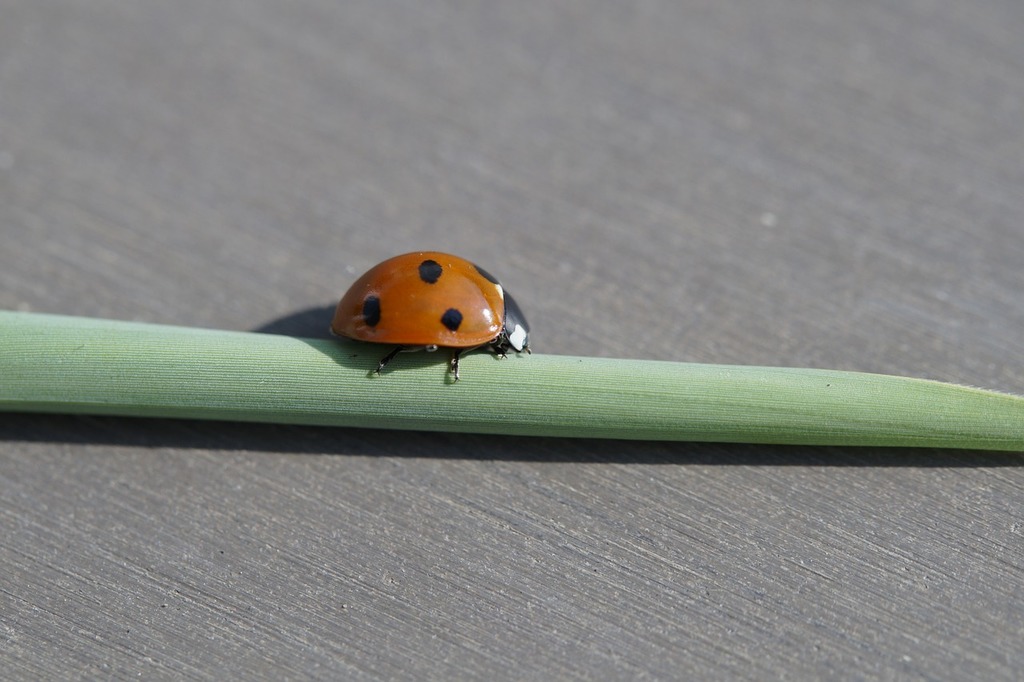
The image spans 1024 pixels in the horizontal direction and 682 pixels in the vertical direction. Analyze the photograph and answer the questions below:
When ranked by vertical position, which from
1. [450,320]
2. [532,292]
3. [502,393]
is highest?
[532,292]

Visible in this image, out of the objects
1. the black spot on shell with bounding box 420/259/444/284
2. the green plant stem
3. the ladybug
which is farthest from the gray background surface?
the black spot on shell with bounding box 420/259/444/284

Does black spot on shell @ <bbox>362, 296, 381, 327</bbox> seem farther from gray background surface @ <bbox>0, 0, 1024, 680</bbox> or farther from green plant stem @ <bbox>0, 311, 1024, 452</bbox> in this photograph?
gray background surface @ <bbox>0, 0, 1024, 680</bbox>

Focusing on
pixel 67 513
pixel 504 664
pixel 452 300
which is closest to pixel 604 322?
pixel 452 300

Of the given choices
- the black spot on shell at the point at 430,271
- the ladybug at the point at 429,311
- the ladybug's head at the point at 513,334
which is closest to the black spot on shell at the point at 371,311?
the ladybug at the point at 429,311

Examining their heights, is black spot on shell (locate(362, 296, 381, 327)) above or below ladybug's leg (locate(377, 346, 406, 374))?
above

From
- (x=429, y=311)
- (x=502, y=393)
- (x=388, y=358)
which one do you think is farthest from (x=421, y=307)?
(x=502, y=393)

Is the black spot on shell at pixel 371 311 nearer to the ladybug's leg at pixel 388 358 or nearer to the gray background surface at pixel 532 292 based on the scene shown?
the ladybug's leg at pixel 388 358

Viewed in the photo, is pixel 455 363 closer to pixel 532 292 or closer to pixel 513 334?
pixel 513 334
